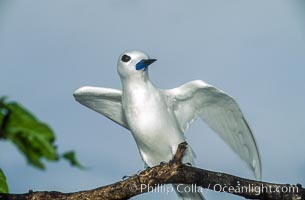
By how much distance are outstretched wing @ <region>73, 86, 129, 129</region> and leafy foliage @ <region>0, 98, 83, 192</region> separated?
2.08 metres

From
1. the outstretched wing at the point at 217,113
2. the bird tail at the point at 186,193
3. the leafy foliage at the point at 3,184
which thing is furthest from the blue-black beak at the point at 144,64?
the leafy foliage at the point at 3,184

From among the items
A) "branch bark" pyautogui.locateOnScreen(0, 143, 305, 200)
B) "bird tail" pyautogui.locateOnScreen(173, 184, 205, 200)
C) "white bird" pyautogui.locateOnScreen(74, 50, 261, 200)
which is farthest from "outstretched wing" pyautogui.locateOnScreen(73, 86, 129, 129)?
"branch bark" pyautogui.locateOnScreen(0, 143, 305, 200)

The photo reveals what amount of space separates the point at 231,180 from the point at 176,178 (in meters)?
0.19

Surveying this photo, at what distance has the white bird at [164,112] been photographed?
2.11 meters

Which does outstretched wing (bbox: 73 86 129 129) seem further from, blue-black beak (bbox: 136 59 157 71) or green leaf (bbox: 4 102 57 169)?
green leaf (bbox: 4 102 57 169)

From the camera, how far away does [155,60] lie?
203cm

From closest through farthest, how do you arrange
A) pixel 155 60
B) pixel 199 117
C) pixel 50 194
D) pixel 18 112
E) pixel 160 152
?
pixel 18 112 → pixel 50 194 → pixel 155 60 → pixel 160 152 → pixel 199 117

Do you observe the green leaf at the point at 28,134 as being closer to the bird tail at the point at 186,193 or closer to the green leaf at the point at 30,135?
the green leaf at the point at 30,135

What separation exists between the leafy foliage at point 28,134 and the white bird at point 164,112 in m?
1.81

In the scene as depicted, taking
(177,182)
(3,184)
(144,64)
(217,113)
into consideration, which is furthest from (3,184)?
(217,113)

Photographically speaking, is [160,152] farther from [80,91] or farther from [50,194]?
[50,194]

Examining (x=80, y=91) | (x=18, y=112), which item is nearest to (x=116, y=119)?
(x=80, y=91)

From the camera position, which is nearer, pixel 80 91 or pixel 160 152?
pixel 160 152

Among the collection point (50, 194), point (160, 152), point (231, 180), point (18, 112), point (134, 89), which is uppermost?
point (134, 89)
